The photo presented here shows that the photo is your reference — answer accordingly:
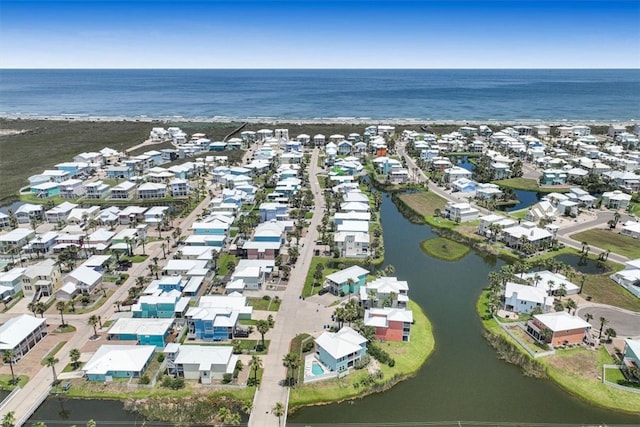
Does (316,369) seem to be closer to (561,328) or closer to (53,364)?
(53,364)

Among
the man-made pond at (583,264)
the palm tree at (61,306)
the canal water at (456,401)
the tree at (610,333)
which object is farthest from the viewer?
the man-made pond at (583,264)

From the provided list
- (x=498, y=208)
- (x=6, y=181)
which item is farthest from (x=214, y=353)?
(x=6, y=181)

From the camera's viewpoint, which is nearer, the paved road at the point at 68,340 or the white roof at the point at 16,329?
the paved road at the point at 68,340

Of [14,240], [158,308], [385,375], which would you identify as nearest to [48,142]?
[14,240]

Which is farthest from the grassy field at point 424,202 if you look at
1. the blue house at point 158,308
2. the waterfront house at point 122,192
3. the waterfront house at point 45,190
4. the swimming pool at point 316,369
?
the waterfront house at point 45,190

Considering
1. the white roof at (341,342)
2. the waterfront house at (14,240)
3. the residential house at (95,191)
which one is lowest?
the white roof at (341,342)

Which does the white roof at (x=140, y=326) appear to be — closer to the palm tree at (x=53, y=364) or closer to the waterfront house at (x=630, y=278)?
the palm tree at (x=53, y=364)

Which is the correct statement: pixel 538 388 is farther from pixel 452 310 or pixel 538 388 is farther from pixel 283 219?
pixel 283 219
